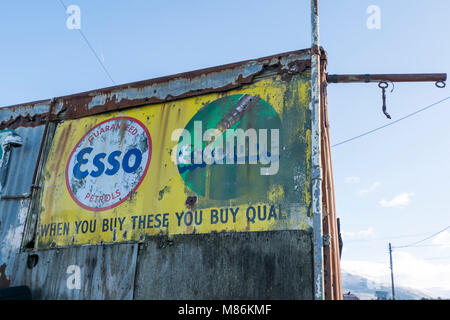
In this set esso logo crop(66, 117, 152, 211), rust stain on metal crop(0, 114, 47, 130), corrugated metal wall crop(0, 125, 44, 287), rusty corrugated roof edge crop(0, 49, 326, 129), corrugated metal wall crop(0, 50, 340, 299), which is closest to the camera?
corrugated metal wall crop(0, 50, 340, 299)

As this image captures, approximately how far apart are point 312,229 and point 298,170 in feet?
2.58

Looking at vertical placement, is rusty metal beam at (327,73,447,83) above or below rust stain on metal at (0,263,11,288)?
above

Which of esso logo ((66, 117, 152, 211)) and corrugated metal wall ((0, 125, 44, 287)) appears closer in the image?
esso logo ((66, 117, 152, 211))

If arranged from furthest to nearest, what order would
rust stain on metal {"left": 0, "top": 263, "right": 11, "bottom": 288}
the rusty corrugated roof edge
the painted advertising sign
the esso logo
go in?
rust stain on metal {"left": 0, "top": 263, "right": 11, "bottom": 288}, the esso logo, the rusty corrugated roof edge, the painted advertising sign

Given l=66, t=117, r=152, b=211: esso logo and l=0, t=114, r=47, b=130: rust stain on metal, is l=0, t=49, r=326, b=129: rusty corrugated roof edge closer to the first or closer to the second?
l=0, t=114, r=47, b=130: rust stain on metal

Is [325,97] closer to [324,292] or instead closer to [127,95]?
[324,292]

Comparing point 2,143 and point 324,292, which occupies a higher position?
point 2,143

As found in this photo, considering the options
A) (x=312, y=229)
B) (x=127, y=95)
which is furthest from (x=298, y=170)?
(x=127, y=95)

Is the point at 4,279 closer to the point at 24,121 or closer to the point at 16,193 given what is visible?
the point at 16,193

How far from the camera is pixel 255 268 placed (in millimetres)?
5387

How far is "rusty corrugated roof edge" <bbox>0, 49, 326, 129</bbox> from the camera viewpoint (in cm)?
626

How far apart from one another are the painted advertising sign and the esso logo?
0.02 metres

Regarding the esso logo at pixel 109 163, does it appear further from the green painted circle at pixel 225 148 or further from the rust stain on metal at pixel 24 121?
the rust stain on metal at pixel 24 121

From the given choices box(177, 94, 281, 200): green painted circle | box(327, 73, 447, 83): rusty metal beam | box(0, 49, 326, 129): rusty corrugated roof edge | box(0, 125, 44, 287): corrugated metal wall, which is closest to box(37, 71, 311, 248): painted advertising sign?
box(177, 94, 281, 200): green painted circle
